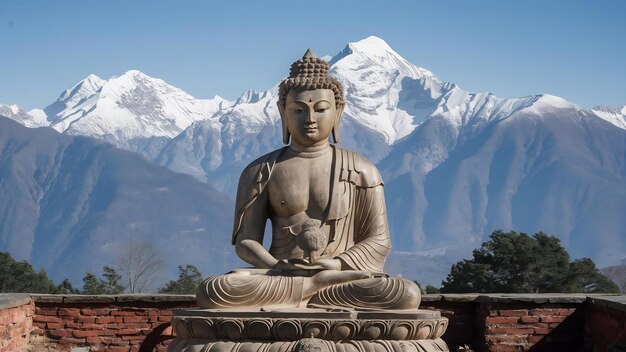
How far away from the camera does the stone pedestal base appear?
1023 centimetres

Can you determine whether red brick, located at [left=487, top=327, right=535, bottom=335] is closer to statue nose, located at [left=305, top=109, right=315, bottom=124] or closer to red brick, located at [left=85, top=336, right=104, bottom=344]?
statue nose, located at [left=305, top=109, right=315, bottom=124]

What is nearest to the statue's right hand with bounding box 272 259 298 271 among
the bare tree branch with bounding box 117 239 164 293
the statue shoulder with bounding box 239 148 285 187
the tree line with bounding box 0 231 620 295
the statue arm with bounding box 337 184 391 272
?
the statue arm with bounding box 337 184 391 272

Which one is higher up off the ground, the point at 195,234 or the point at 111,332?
the point at 195,234

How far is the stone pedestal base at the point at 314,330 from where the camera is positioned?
10.2 metres

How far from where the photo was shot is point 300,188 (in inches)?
463

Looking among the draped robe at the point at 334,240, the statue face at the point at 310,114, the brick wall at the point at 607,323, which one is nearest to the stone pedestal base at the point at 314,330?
the draped robe at the point at 334,240

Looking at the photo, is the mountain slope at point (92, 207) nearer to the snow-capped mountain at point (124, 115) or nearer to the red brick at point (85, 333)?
the snow-capped mountain at point (124, 115)

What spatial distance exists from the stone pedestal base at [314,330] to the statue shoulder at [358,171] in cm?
175

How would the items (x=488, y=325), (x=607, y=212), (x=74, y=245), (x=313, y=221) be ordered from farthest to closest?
(x=607, y=212), (x=74, y=245), (x=488, y=325), (x=313, y=221)

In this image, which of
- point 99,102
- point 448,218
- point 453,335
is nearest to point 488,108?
point 448,218

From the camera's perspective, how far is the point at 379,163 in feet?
609

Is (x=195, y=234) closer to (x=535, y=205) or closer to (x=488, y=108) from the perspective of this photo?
(x=535, y=205)

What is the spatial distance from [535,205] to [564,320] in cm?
16087

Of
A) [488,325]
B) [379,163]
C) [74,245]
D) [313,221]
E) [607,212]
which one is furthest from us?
[379,163]
